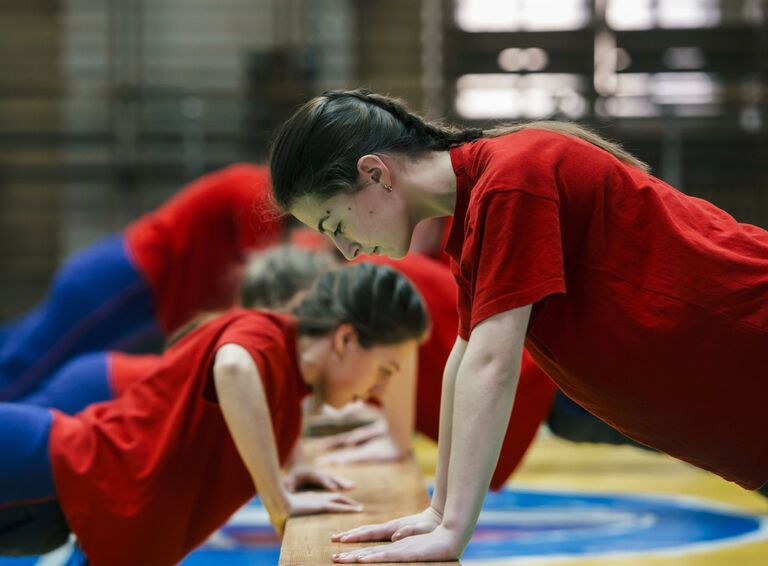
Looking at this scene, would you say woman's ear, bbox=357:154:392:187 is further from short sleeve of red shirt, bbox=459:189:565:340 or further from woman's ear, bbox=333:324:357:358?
woman's ear, bbox=333:324:357:358

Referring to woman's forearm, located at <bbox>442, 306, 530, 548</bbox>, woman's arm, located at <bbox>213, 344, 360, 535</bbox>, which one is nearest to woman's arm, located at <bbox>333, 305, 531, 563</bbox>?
woman's forearm, located at <bbox>442, 306, 530, 548</bbox>

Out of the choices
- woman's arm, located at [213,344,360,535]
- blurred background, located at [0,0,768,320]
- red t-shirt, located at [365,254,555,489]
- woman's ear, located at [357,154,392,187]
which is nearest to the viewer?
woman's ear, located at [357,154,392,187]

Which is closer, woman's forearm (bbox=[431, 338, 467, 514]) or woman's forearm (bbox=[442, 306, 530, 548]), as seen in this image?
woman's forearm (bbox=[442, 306, 530, 548])

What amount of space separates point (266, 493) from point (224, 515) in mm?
263

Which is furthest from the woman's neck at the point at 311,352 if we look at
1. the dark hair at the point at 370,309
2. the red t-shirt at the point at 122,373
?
the red t-shirt at the point at 122,373

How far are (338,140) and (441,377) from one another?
146 centimetres

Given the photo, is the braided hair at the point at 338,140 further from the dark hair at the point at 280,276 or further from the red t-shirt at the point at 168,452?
the dark hair at the point at 280,276

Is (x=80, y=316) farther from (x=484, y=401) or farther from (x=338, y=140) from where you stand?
(x=484, y=401)

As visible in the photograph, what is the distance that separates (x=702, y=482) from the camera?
404cm

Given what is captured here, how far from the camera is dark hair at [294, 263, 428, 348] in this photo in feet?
6.89

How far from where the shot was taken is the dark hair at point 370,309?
6.89 feet

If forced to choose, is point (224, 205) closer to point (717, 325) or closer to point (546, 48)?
point (717, 325)

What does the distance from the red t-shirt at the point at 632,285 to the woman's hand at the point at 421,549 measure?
0.27m

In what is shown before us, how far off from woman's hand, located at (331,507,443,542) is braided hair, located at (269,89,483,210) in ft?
1.56
